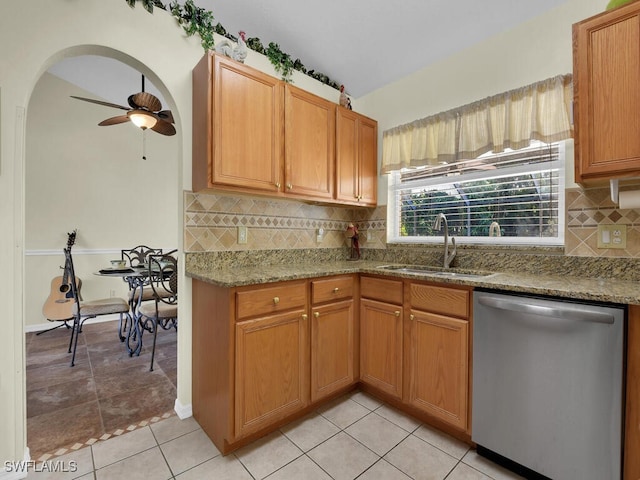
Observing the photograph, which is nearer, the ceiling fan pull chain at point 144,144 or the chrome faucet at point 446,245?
the chrome faucet at point 446,245

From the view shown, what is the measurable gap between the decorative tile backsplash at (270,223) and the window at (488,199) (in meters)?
0.29

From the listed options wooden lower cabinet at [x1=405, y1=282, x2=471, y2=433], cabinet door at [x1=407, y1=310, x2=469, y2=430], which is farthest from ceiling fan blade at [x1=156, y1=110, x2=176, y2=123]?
cabinet door at [x1=407, y1=310, x2=469, y2=430]

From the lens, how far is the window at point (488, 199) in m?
1.93

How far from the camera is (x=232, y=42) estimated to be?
2119 mm

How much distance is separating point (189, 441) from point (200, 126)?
1.81 m

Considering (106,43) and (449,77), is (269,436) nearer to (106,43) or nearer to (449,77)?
(106,43)

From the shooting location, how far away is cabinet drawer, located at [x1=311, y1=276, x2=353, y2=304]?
6.15ft

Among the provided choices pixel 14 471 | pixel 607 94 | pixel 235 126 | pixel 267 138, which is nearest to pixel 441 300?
pixel 607 94

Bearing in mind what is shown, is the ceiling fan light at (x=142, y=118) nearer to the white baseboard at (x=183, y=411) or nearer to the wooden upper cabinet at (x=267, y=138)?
the wooden upper cabinet at (x=267, y=138)

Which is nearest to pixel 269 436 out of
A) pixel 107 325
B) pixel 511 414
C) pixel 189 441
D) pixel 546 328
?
pixel 189 441

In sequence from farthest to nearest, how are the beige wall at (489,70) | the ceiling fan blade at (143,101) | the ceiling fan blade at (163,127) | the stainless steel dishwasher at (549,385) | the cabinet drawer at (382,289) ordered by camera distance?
the ceiling fan blade at (163,127) < the ceiling fan blade at (143,101) < the cabinet drawer at (382,289) < the beige wall at (489,70) < the stainless steel dishwasher at (549,385)

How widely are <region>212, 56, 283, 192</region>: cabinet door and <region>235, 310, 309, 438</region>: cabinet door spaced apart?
2.84ft

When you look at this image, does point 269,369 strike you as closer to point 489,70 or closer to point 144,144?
point 489,70

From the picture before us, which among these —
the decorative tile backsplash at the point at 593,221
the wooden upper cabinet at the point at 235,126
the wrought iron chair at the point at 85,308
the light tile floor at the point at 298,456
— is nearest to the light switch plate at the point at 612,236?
the decorative tile backsplash at the point at 593,221
